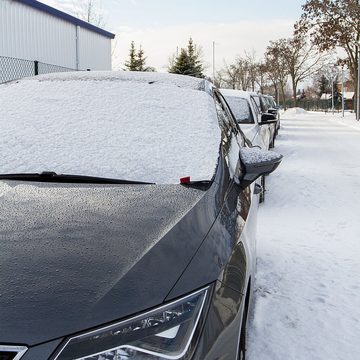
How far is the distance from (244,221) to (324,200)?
5284mm

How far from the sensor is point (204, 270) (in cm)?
173

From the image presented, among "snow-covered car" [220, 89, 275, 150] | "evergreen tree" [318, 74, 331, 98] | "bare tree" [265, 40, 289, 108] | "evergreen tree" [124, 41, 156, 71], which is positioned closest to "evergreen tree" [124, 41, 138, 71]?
"evergreen tree" [124, 41, 156, 71]

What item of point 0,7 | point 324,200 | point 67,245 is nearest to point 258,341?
point 67,245

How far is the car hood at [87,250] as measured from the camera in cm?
146

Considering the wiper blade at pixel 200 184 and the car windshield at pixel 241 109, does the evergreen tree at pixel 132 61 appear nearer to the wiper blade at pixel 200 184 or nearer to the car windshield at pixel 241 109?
the car windshield at pixel 241 109

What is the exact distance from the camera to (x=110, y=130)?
2809mm

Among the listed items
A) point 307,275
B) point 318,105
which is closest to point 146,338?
point 307,275

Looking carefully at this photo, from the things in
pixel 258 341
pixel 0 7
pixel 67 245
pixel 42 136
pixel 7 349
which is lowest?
pixel 258 341

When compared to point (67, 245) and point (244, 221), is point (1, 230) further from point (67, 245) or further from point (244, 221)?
point (244, 221)

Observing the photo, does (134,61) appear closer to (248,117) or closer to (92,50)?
(92,50)

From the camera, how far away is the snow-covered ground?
305cm

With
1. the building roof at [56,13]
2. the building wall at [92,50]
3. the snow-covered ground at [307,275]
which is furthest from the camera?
the building wall at [92,50]

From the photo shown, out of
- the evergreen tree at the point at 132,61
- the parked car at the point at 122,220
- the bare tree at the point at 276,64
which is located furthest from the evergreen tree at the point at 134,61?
the parked car at the point at 122,220

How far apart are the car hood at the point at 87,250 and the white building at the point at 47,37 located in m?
14.1
